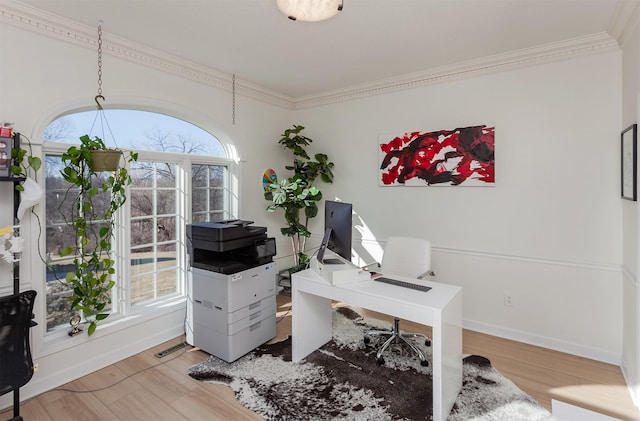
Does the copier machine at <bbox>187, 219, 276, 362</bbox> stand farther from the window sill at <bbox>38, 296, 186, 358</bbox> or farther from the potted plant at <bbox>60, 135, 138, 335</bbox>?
the potted plant at <bbox>60, 135, 138, 335</bbox>

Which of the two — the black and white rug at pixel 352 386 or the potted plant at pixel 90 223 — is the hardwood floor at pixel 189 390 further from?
the potted plant at pixel 90 223

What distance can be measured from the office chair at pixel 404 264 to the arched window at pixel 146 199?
197 cm

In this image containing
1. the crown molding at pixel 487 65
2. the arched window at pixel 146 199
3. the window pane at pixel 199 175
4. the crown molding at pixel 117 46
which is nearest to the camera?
the crown molding at pixel 117 46

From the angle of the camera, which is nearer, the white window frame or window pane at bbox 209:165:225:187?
the white window frame

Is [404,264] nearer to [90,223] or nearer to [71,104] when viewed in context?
[90,223]

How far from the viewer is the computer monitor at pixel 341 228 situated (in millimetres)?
2342

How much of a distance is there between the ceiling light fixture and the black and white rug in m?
2.47

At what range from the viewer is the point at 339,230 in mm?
2393

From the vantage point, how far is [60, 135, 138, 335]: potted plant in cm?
239

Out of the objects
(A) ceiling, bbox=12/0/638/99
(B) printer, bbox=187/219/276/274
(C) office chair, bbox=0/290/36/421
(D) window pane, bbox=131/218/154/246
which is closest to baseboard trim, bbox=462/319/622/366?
(B) printer, bbox=187/219/276/274

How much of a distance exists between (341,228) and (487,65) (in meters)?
2.22

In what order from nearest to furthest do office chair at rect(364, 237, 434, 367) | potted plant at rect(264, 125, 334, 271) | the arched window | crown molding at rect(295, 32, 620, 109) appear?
1. the arched window
2. crown molding at rect(295, 32, 620, 109)
3. office chair at rect(364, 237, 434, 367)
4. potted plant at rect(264, 125, 334, 271)

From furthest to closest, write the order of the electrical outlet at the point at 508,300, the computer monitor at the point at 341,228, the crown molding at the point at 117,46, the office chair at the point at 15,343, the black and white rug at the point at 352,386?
the electrical outlet at the point at 508,300 → the computer monitor at the point at 341,228 → the crown molding at the point at 117,46 → the black and white rug at the point at 352,386 → the office chair at the point at 15,343

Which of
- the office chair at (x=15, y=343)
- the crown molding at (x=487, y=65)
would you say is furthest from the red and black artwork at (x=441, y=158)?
the office chair at (x=15, y=343)
